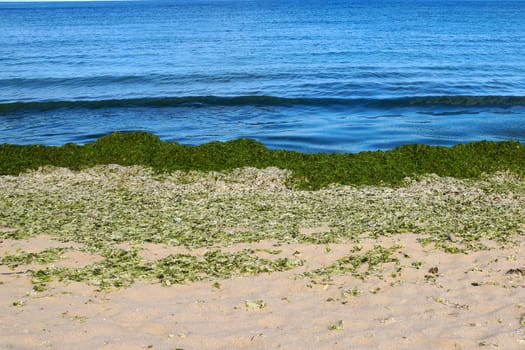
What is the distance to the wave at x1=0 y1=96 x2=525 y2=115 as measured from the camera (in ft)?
72.6

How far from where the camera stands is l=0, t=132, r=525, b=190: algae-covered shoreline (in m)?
11.6

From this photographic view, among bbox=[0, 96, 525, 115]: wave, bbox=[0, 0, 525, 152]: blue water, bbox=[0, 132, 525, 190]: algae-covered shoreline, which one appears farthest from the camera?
bbox=[0, 96, 525, 115]: wave

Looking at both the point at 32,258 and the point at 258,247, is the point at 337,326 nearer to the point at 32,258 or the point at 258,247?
the point at 258,247

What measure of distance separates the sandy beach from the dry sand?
0.4 inches

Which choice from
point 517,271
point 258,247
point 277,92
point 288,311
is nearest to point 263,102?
point 277,92

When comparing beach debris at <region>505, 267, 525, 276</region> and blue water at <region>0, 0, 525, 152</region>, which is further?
blue water at <region>0, 0, 525, 152</region>

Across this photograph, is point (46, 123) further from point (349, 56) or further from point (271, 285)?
point (349, 56)

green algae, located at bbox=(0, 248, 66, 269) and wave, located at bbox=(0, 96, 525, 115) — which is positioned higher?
green algae, located at bbox=(0, 248, 66, 269)

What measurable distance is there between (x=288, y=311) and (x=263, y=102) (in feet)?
56.0

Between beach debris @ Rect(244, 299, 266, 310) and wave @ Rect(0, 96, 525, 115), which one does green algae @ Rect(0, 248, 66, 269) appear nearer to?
beach debris @ Rect(244, 299, 266, 310)

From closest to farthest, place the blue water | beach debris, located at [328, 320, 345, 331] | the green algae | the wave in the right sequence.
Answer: beach debris, located at [328, 320, 345, 331] → the green algae → the blue water → the wave

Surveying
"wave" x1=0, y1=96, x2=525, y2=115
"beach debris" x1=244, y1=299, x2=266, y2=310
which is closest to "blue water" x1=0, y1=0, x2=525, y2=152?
"wave" x1=0, y1=96, x2=525, y2=115

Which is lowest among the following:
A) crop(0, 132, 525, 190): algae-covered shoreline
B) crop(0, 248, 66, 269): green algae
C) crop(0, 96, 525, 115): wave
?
crop(0, 96, 525, 115): wave

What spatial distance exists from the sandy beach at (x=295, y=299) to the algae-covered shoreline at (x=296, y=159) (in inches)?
122
